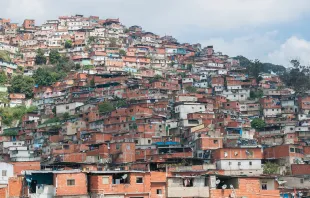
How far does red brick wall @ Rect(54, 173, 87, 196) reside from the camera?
90.1 feet

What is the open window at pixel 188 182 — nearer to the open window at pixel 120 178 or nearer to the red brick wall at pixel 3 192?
the open window at pixel 120 178

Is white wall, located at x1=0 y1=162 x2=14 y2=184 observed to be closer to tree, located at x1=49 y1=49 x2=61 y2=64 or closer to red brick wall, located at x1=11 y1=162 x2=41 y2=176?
red brick wall, located at x1=11 y1=162 x2=41 y2=176

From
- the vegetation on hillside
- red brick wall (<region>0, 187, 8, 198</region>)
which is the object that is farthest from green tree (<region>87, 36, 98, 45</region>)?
red brick wall (<region>0, 187, 8, 198</region>)

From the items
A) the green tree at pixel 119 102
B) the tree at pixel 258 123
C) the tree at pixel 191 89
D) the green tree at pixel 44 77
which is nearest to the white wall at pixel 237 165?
the tree at pixel 258 123

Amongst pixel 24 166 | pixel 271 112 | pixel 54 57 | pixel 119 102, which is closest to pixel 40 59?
pixel 54 57

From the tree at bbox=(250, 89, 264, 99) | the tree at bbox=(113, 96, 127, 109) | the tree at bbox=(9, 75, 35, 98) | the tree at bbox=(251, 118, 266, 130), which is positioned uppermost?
the tree at bbox=(9, 75, 35, 98)

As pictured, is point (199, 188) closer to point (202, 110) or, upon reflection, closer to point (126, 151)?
point (126, 151)

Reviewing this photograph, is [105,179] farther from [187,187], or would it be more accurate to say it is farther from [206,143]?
[206,143]

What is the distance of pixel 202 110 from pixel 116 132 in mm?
9277

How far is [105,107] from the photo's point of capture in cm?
5903

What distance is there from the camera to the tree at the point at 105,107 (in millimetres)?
58450

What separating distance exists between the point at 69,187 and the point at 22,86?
45037 millimetres

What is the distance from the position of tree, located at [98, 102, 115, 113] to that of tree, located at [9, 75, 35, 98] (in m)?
14.7

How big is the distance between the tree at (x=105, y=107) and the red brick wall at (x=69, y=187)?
3021cm
